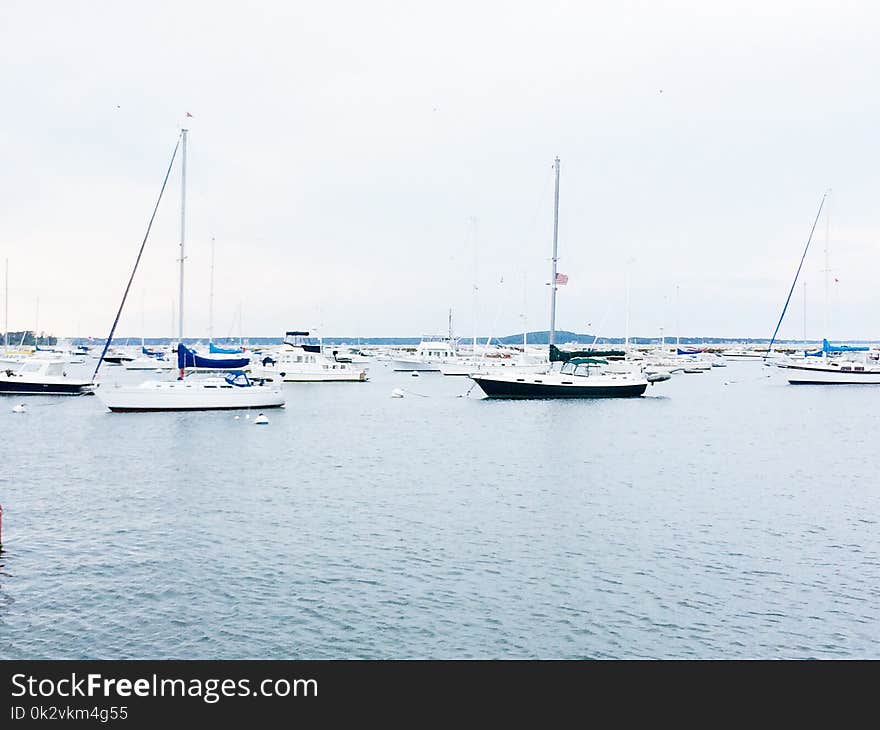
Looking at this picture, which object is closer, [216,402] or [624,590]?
[624,590]

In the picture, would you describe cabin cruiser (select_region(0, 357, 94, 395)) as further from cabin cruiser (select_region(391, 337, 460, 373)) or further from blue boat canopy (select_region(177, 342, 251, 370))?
cabin cruiser (select_region(391, 337, 460, 373))

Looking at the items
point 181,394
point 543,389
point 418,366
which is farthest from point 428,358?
point 181,394

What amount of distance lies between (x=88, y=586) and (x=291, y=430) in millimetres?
37145

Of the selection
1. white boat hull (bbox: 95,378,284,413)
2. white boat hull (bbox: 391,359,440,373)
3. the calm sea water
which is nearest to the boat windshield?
the calm sea water

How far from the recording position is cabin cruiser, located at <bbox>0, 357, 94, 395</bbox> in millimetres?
81819

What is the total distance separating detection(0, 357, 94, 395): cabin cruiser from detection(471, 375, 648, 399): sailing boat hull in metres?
43.0

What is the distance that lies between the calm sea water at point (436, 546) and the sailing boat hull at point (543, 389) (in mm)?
27710

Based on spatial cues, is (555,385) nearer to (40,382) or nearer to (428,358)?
(40,382)

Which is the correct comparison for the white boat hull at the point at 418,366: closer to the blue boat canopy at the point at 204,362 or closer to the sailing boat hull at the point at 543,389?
the sailing boat hull at the point at 543,389

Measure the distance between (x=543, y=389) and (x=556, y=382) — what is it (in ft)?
5.04

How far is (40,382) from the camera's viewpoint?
82062 millimetres

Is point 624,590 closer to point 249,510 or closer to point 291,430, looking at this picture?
point 249,510
